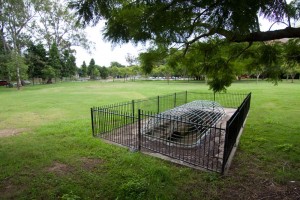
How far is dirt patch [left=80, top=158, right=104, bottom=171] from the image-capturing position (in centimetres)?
461

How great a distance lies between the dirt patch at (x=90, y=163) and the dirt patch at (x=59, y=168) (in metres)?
0.34

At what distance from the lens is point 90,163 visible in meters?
4.82


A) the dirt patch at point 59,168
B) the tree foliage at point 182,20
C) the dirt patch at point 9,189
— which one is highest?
the tree foliage at point 182,20

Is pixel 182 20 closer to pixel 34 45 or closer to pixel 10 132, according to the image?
pixel 10 132

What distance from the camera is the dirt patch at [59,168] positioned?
4429 millimetres

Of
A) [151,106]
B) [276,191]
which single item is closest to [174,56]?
Answer: [276,191]

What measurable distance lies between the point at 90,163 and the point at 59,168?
0.68 meters

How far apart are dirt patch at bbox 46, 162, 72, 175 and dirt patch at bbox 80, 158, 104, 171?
1.11 feet

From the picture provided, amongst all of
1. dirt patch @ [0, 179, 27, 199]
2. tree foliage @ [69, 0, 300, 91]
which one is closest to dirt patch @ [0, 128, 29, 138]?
dirt patch @ [0, 179, 27, 199]

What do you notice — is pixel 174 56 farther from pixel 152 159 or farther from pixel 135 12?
pixel 152 159

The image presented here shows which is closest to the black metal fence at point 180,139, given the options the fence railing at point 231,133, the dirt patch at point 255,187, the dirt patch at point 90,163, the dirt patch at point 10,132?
the fence railing at point 231,133

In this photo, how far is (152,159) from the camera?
16.3 feet

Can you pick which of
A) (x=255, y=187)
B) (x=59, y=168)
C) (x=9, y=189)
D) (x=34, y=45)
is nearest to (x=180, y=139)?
(x=255, y=187)

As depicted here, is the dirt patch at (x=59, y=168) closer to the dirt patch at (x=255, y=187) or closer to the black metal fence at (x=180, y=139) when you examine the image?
the black metal fence at (x=180, y=139)
